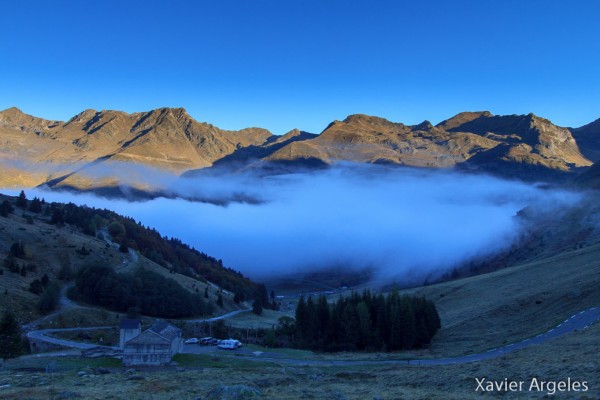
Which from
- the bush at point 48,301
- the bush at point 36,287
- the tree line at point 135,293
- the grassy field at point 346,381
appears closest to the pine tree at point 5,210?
the tree line at point 135,293

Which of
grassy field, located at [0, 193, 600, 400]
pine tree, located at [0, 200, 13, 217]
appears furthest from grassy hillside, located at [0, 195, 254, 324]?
pine tree, located at [0, 200, 13, 217]

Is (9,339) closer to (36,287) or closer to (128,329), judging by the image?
(128,329)

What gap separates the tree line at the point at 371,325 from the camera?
90938mm

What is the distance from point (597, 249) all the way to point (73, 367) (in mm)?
123584

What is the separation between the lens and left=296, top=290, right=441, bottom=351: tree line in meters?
90.9

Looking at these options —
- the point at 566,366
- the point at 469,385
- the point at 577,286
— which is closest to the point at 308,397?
the point at 469,385

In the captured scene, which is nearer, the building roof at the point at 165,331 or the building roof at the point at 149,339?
the building roof at the point at 149,339

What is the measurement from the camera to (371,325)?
95375mm

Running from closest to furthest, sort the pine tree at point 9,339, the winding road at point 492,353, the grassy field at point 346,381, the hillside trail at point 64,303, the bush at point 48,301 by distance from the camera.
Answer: the grassy field at point 346,381 < the winding road at point 492,353 < the pine tree at point 9,339 < the hillside trail at point 64,303 < the bush at point 48,301

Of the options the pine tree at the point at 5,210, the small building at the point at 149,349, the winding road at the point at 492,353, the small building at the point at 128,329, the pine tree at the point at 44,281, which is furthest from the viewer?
the pine tree at the point at 5,210

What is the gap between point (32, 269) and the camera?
5123 inches

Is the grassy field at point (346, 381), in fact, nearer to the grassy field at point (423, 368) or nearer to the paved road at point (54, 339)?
the grassy field at point (423, 368)

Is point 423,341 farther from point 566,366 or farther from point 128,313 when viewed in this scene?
point 128,313

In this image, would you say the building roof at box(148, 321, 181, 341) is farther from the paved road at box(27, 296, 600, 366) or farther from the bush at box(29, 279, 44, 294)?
the bush at box(29, 279, 44, 294)
